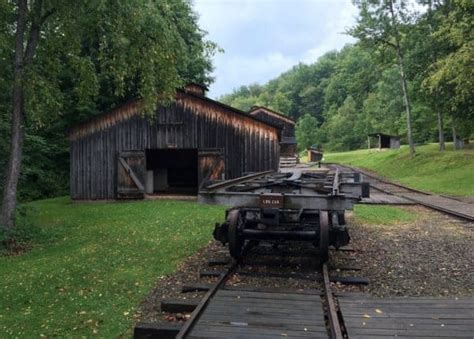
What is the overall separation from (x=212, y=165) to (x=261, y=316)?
1500 cm

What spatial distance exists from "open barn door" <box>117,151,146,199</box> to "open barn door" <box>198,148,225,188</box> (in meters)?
2.72

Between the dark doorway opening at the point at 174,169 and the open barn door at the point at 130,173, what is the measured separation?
14.2 ft

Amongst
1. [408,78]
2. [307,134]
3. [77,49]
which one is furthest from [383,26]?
[307,134]

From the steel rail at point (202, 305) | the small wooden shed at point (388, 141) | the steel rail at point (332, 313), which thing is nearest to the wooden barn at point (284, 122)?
the small wooden shed at point (388, 141)

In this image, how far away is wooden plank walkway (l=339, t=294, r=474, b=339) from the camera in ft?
15.4

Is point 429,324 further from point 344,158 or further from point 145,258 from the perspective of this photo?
point 344,158

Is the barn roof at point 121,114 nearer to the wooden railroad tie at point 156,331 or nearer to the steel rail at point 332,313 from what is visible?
the steel rail at point 332,313

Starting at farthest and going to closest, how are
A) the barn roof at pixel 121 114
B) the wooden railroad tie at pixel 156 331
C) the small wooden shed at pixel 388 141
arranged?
the small wooden shed at pixel 388 141
the barn roof at pixel 121 114
the wooden railroad tie at pixel 156 331

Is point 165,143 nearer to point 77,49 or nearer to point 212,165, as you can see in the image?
point 212,165

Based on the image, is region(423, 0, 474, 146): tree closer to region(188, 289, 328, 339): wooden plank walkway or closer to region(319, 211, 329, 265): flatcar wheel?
region(319, 211, 329, 265): flatcar wheel

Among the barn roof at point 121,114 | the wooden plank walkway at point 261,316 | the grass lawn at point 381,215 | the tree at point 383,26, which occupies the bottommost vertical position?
the wooden plank walkway at point 261,316

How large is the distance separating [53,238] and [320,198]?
7277 millimetres

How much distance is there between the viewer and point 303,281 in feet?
22.3

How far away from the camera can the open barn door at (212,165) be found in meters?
20.0
